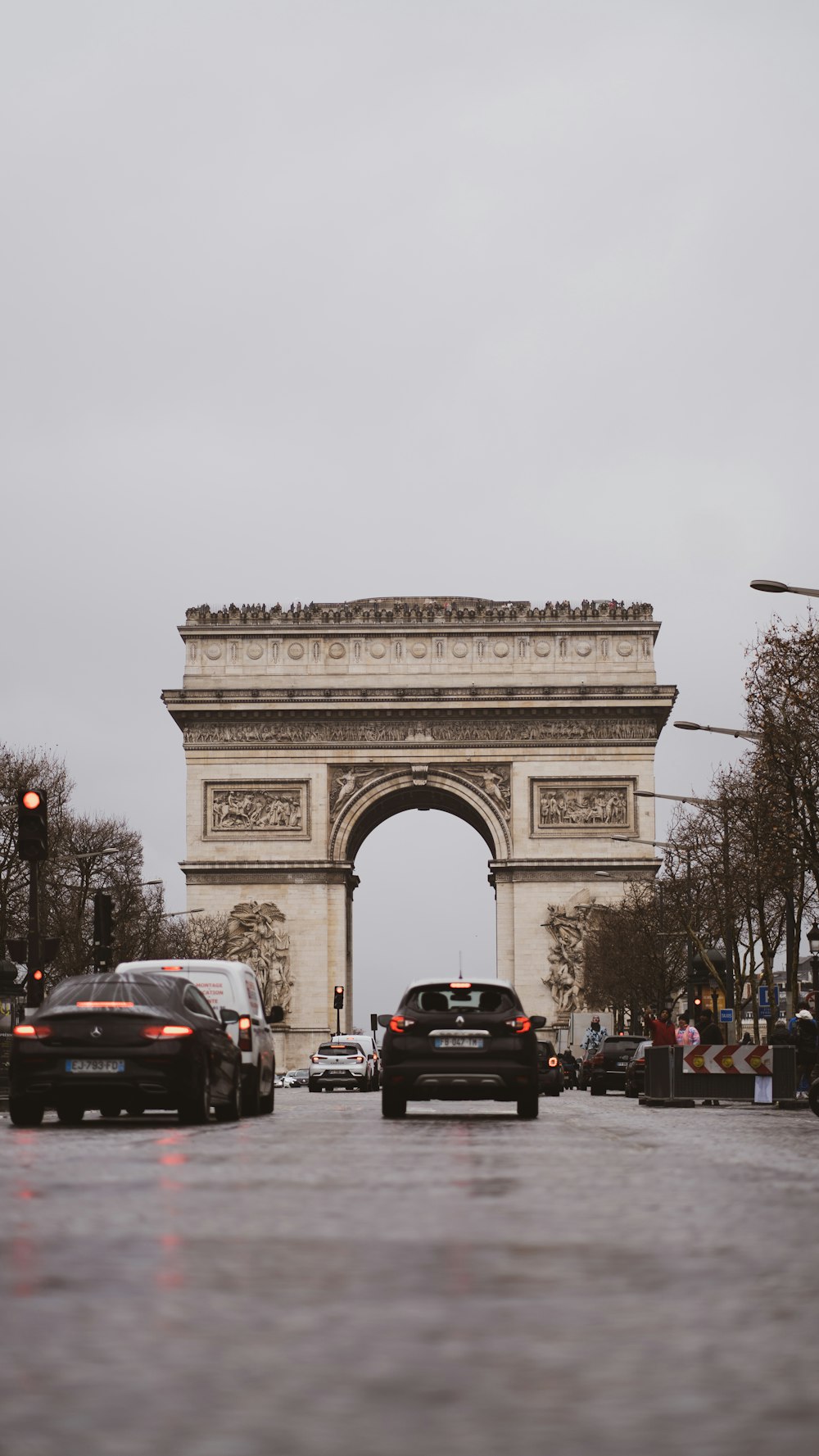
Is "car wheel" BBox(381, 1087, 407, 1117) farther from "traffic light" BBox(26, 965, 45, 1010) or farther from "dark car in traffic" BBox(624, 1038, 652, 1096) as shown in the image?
"dark car in traffic" BBox(624, 1038, 652, 1096)

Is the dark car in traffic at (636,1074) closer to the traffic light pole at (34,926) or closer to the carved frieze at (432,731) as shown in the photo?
the traffic light pole at (34,926)

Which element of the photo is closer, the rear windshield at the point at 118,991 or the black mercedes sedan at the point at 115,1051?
the black mercedes sedan at the point at 115,1051

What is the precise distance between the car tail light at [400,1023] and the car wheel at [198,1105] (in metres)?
3.01

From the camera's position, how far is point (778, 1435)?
3645mm

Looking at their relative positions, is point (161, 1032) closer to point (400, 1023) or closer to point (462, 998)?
point (400, 1023)

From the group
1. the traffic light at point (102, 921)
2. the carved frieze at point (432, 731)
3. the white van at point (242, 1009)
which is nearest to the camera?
the white van at point (242, 1009)

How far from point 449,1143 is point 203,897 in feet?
204

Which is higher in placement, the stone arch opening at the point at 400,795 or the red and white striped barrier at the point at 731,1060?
the stone arch opening at the point at 400,795

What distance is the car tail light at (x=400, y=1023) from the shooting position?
21719 mm

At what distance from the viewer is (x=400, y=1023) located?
2173 cm

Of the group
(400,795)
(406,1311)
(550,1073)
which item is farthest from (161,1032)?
(400,795)

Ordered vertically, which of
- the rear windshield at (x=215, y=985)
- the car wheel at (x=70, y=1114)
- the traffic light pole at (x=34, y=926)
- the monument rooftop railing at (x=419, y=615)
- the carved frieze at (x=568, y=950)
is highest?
the monument rooftop railing at (x=419, y=615)

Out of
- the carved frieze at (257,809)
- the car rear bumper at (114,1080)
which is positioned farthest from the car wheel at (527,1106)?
the carved frieze at (257,809)

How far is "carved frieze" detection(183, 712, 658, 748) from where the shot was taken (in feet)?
252
